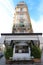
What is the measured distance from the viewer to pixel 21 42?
7.65m

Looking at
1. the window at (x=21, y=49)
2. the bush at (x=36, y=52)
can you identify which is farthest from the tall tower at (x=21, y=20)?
the bush at (x=36, y=52)

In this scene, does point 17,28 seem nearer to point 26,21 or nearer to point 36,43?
point 26,21

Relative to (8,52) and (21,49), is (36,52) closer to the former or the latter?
(21,49)

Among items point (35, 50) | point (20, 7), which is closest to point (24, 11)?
point (20, 7)

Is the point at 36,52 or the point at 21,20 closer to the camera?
the point at 36,52

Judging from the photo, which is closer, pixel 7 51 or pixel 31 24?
pixel 7 51

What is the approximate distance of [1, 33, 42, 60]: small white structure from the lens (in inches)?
294

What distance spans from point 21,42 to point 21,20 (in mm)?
1083

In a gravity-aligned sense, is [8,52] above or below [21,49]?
below

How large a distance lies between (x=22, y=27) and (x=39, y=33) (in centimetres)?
91

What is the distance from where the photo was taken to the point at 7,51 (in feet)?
23.6

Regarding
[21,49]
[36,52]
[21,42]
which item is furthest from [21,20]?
[36,52]

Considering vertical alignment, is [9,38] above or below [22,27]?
below

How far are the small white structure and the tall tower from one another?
33 cm
